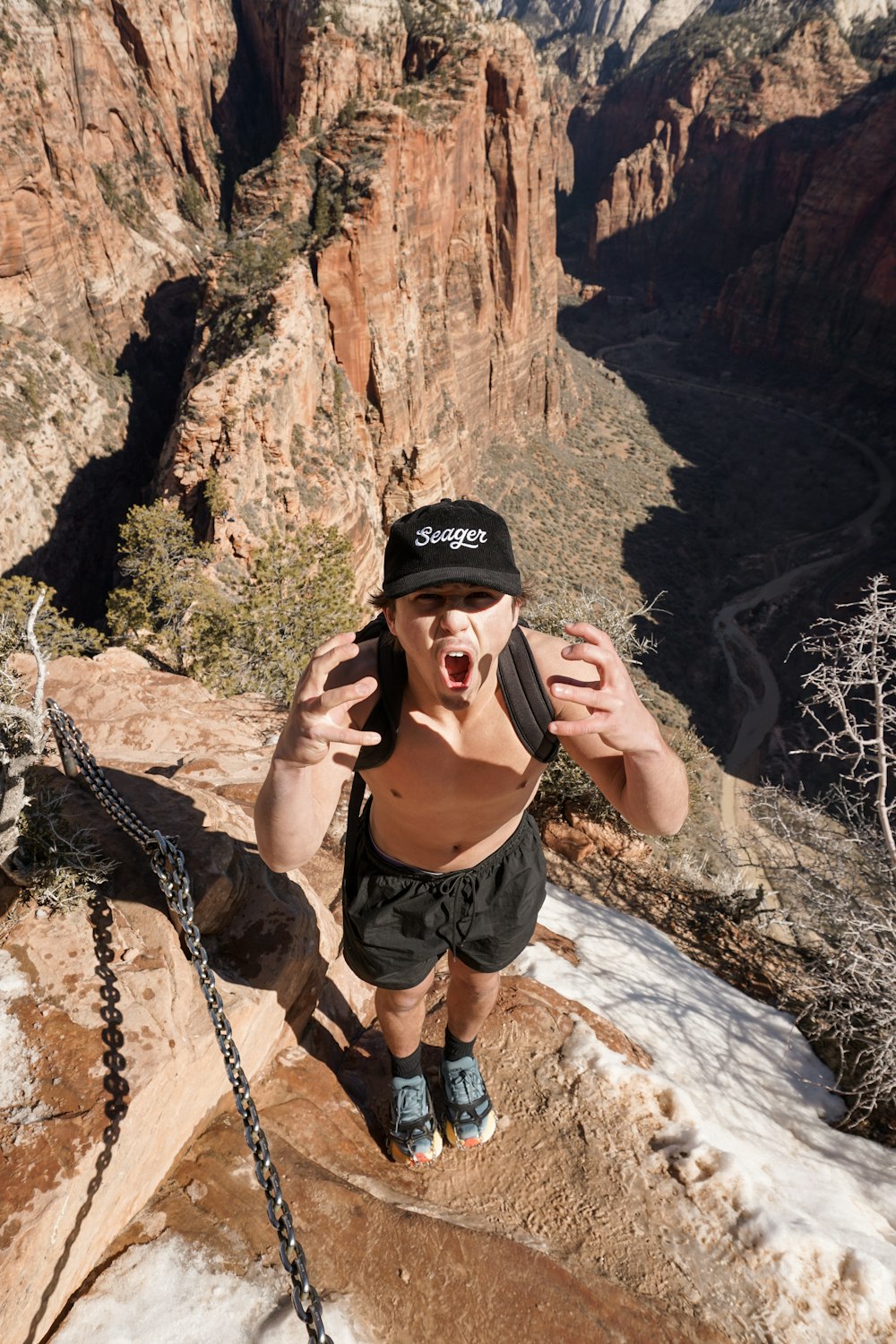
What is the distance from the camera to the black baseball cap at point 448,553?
2037 millimetres

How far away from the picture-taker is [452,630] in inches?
80.8

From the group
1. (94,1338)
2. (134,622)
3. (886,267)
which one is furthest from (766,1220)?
(886,267)

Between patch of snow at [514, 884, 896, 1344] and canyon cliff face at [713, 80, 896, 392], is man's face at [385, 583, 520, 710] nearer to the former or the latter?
patch of snow at [514, 884, 896, 1344]

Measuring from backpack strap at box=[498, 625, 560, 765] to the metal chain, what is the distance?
58.0 inches

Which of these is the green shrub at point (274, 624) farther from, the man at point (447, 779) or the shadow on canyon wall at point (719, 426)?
the shadow on canyon wall at point (719, 426)

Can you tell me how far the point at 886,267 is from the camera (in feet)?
183

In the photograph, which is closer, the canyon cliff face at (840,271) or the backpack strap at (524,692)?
the backpack strap at (524,692)

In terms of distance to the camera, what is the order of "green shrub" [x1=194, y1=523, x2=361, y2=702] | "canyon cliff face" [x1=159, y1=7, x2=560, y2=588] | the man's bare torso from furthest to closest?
1. "canyon cliff face" [x1=159, y1=7, x2=560, y2=588]
2. "green shrub" [x1=194, y1=523, x2=361, y2=702]
3. the man's bare torso

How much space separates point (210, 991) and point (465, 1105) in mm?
1526

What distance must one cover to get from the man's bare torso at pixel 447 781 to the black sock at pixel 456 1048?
1.17 metres

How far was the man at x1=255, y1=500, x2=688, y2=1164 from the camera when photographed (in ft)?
6.76

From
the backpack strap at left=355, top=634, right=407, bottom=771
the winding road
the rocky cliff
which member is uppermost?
the rocky cliff

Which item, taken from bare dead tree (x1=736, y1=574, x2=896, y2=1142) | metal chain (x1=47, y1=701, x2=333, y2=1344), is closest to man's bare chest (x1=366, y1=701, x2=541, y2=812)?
metal chain (x1=47, y1=701, x2=333, y2=1344)

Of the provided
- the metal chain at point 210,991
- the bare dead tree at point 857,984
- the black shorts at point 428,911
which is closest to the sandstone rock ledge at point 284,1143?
the metal chain at point 210,991
